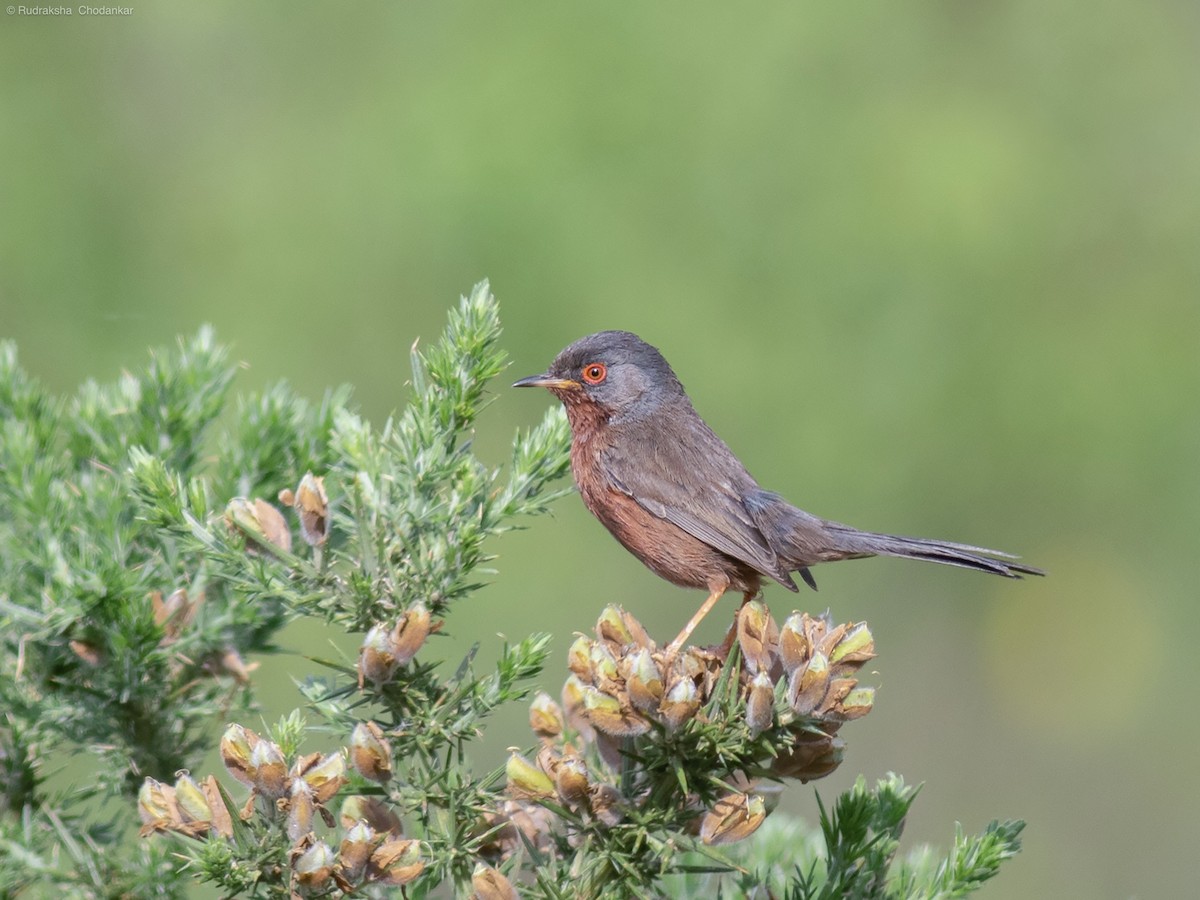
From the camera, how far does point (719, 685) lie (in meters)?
2.27

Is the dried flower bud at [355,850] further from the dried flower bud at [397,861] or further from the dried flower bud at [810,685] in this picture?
the dried flower bud at [810,685]

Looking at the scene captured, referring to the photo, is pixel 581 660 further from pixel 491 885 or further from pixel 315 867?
pixel 315 867

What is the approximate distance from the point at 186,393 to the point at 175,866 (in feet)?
4.03

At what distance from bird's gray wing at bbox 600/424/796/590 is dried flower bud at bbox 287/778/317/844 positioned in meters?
2.08

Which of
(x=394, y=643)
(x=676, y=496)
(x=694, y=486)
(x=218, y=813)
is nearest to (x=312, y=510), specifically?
(x=394, y=643)

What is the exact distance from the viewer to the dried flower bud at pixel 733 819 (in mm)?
2207

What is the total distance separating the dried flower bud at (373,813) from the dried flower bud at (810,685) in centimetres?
74

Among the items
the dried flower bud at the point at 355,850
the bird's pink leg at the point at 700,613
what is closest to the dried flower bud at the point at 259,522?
the dried flower bud at the point at 355,850

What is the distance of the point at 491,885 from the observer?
206 cm

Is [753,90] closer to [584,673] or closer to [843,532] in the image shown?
[843,532]

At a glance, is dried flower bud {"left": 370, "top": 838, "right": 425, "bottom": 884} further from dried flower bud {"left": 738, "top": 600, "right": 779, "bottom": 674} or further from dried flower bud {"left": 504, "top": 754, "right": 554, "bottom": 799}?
dried flower bud {"left": 738, "top": 600, "right": 779, "bottom": 674}

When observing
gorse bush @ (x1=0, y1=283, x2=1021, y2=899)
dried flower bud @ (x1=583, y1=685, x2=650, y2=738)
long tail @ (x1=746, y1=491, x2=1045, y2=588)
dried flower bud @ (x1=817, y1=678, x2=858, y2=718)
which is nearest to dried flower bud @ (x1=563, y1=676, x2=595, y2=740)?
gorse bush @ (x1=0, y1=283, x2=1021, y2=899)

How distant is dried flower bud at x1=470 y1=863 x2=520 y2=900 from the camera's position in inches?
81.3

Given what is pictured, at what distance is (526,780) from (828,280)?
6830 mm
